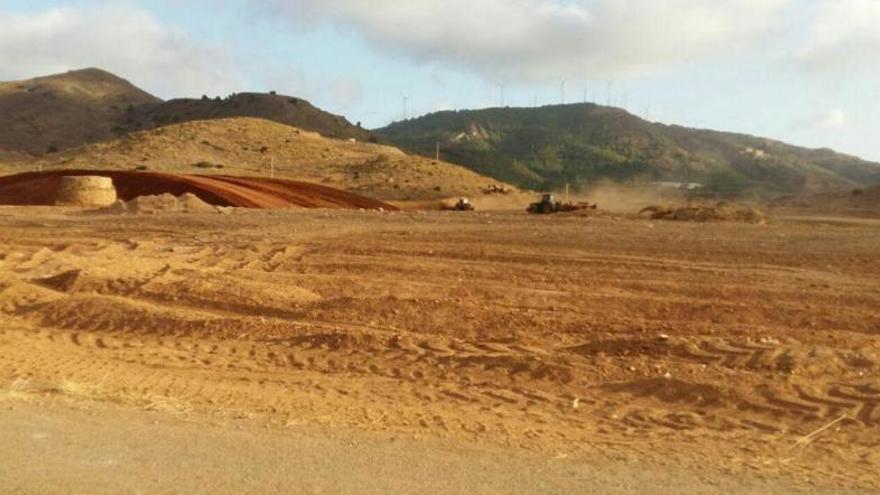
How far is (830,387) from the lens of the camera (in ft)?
27.6

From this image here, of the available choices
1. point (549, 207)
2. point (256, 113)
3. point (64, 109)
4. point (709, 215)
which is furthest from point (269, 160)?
point (64, 109)

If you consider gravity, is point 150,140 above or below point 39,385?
above

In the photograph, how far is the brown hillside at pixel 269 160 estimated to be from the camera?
49.8 m

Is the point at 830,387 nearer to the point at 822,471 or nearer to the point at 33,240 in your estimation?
the point at 822,471

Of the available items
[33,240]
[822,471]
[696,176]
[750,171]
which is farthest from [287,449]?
[750,171]

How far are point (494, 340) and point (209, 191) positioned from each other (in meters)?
22.2

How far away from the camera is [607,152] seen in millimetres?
95438

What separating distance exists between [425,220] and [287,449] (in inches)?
675

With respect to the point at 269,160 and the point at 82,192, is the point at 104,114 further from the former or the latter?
the point at 82,192

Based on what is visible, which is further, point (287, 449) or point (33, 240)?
point (33, 240)

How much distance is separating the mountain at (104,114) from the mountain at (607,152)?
12439 millimetres

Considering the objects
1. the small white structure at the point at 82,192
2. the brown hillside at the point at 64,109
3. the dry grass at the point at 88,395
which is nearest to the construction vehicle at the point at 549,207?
the small white structure at the point at 82,192

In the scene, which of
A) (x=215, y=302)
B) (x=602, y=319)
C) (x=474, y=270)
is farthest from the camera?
(x=474, y=270)

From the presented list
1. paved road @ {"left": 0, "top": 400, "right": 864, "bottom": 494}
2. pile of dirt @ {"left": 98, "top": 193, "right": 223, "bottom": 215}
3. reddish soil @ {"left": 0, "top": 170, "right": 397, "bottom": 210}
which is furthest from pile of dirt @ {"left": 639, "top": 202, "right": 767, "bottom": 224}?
paved road @ {"left": 0, "top": 400, "right": 864, "bottom": 494}
